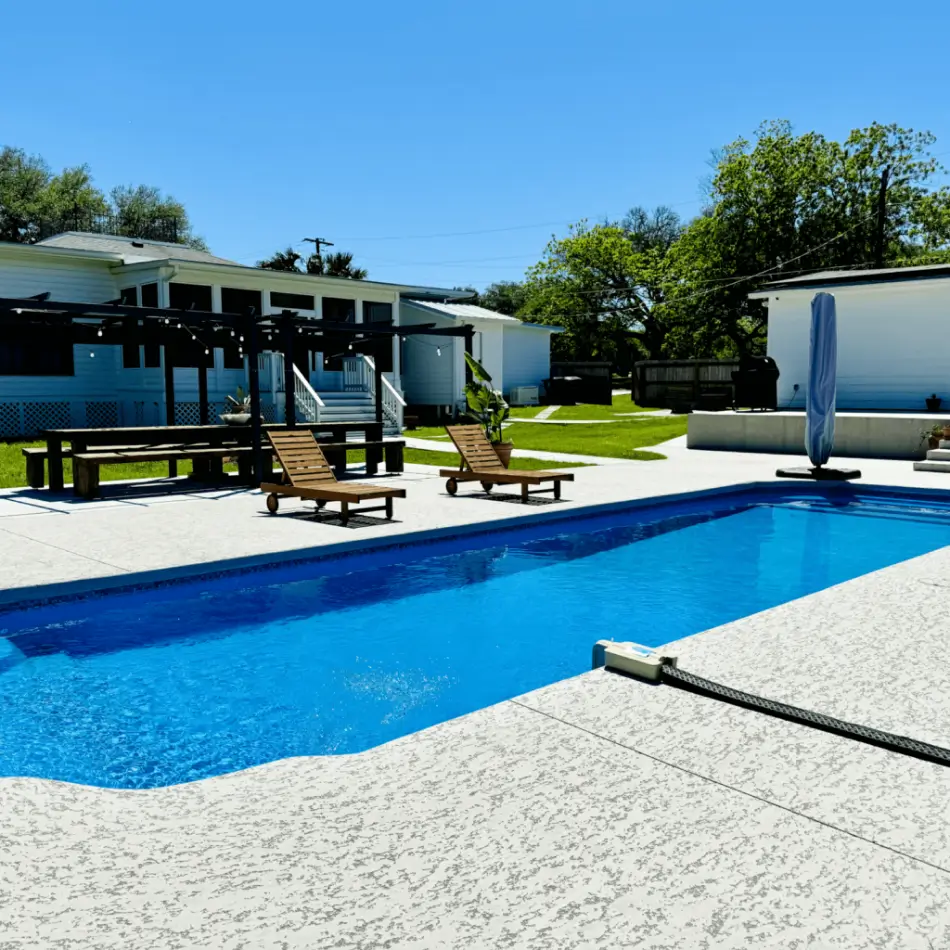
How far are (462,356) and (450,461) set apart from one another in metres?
12.3

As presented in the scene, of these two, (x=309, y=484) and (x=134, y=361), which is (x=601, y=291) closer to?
(x=134, y=361)

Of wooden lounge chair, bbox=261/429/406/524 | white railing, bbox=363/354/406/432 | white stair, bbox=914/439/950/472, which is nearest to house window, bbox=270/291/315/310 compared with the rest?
white railing, bbox=363/354/406/432

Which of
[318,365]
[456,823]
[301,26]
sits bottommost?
[456,823]

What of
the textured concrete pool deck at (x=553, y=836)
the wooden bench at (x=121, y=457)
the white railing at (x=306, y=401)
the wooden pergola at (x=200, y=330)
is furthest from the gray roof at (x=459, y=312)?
the textured concrete pool deck at (x=553, y=836)

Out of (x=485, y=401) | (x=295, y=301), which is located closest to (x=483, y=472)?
(x=485, y=401)

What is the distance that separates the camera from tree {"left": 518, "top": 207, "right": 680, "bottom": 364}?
1973 inches

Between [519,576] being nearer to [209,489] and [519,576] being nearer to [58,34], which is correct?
[209,489]

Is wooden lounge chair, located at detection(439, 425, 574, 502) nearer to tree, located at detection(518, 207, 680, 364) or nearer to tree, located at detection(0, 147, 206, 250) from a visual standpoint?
tree, located at detection(518, 207, 680, 364)

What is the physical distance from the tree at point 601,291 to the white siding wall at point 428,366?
→ 22261 mm

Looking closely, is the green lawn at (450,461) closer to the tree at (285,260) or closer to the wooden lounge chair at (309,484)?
the wooden lounge chair at (309,484)

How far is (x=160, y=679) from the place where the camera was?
18.8ft

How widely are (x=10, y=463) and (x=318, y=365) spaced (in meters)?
10.4

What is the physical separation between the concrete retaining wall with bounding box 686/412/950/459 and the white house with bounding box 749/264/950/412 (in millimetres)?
3891

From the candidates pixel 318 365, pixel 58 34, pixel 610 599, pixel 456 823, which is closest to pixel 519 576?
pixel 610 599
